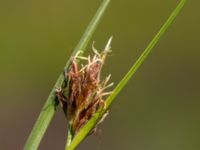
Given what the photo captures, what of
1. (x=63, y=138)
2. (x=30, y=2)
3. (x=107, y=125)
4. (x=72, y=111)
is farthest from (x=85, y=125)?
(x=30, y=2)

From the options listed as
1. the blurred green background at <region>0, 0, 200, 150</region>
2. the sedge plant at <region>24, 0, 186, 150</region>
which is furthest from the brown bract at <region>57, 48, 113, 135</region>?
the blurred green background at <region>0, 0, 200, 150</region>

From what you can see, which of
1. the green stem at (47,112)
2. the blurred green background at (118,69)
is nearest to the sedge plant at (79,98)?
the green stem at (47,112)

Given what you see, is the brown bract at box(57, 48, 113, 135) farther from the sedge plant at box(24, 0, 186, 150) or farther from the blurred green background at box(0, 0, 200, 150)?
the blurred green background at box(0, 0, 200, 150)

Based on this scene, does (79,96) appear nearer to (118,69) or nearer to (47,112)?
(47,112)

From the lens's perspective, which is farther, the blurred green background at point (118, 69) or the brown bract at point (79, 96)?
the blurred green background at point (118, 69)

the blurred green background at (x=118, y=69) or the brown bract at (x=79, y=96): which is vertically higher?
the brown bract at (x=79, y=96)

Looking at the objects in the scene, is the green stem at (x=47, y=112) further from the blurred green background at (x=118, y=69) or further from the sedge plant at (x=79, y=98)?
the blurred green background at (x=118, y=69)
